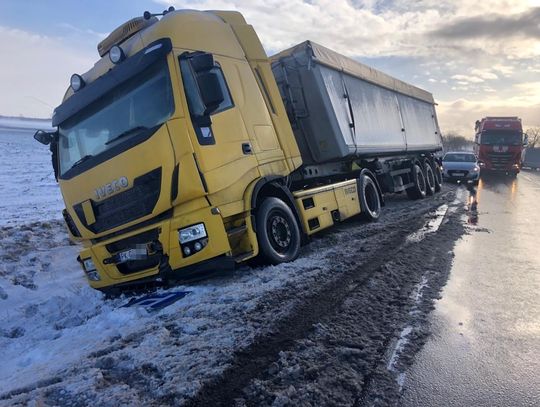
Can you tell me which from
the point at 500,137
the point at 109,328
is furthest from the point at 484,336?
the point at 500,137

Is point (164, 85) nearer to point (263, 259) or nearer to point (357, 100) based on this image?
point (263, 259)

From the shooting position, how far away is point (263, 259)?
5781mm

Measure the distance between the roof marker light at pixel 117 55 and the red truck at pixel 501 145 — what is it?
25.6m

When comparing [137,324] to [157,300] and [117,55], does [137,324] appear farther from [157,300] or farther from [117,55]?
[117,55]

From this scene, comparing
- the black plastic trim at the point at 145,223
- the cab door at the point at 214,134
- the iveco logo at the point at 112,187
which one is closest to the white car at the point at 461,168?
the cab door at the point at 214,134

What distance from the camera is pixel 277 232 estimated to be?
6.08m

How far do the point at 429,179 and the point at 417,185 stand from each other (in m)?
1.87

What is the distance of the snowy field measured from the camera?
2.91m

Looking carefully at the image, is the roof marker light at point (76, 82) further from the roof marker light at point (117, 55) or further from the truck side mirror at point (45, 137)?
the truck side mirror at point (45, 137)

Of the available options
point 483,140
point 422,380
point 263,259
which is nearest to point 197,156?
point 263,259

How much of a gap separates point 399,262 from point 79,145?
14.5ft

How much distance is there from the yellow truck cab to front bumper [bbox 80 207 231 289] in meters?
0.01

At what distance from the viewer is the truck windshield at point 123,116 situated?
4.93 m

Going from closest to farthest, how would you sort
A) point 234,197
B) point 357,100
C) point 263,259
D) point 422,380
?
point 422,380, point 234,197, point 263,259, point 357,100
